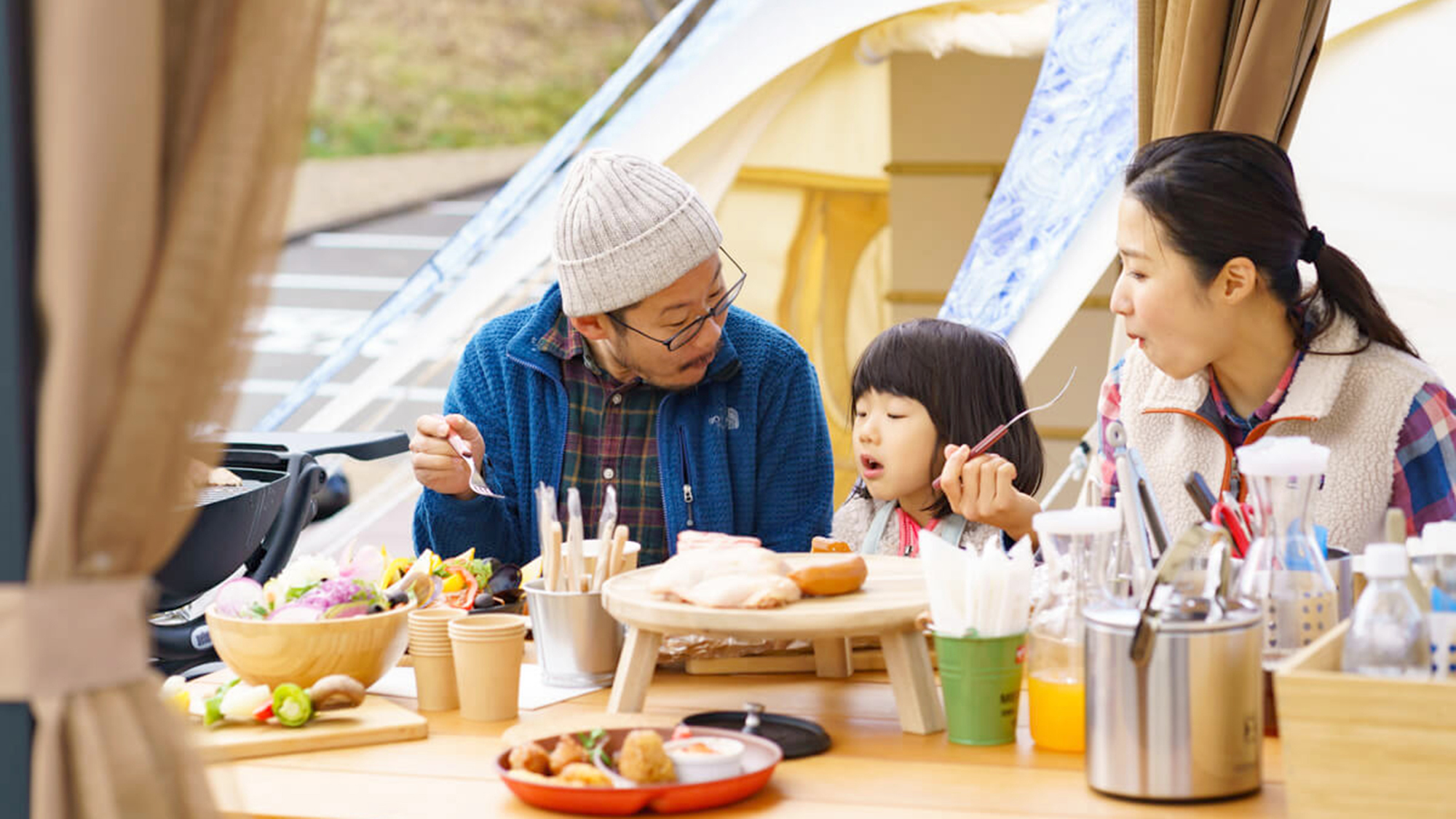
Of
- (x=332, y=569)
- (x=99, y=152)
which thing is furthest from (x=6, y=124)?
(x=332, y=569)

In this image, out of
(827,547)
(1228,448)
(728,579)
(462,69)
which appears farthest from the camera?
(462,69)

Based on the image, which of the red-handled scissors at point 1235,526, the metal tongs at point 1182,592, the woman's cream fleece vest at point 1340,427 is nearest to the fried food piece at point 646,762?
the metal tongs at point 1182,592

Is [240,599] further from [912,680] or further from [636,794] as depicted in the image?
[912,680]

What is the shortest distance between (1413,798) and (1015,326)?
220 centimetres

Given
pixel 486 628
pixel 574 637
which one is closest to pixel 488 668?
pixel 486 628

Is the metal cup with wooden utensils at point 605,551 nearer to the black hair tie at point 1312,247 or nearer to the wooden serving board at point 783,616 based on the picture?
the wooden serving board at point 783,616

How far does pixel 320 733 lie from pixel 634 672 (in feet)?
1.01

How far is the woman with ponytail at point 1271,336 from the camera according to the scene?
1.87 metres

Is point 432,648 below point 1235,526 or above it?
below

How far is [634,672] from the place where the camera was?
1426mm

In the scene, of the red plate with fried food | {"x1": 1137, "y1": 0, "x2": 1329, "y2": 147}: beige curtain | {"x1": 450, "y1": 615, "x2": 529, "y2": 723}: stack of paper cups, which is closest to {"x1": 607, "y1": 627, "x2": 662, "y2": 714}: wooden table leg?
{"x1": 450, "y1": 615, "x2": 529, "y2": 723}: stack of paper cups

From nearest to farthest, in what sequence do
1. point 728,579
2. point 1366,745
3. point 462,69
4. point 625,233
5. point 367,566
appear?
point 1366,745
point 728,579
point 367,566
point 625,233
point 462,69

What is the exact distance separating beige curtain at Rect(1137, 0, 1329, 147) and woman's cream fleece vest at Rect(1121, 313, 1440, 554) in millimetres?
452

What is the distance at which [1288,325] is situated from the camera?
1.96m
